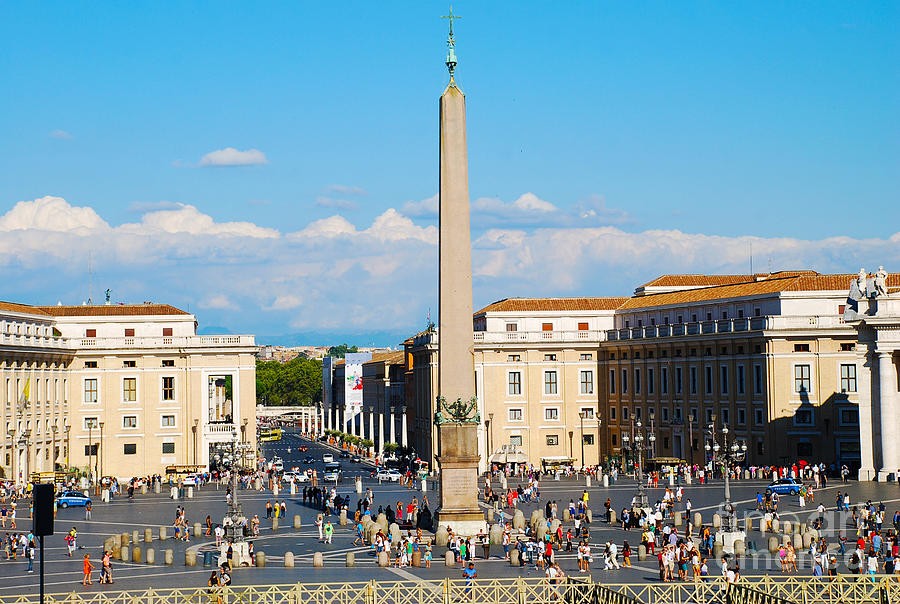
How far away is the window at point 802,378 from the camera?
267ft

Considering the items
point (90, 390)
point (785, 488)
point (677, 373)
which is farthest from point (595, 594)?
point (90, 390)

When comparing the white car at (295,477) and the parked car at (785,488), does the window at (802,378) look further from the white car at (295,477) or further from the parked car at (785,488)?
the white car at (295,477)

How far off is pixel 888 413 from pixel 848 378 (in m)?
12.3

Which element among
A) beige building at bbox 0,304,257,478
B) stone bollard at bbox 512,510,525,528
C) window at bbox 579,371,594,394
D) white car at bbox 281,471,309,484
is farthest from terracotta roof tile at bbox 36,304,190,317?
stone bollard at bbox 512,510,525,528

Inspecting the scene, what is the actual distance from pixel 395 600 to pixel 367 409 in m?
119

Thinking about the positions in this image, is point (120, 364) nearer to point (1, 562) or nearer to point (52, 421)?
point (52, 421)

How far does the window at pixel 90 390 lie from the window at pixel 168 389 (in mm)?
3761

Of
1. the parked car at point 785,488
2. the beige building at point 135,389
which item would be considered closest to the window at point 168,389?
the beige building at point 135,389

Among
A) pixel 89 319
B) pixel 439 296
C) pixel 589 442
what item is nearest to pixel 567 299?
pixel 589 442

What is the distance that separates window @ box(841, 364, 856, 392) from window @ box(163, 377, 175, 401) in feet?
118

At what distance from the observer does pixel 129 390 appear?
90.2 meters

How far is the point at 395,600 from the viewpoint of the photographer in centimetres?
3197

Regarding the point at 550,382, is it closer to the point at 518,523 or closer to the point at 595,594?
the point at 518,523

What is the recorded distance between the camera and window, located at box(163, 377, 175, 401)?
3561 inches
